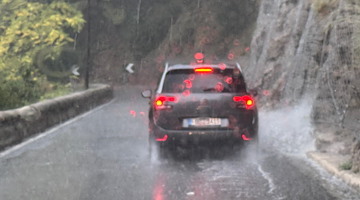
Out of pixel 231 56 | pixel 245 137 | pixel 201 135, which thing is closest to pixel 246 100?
pixel 245 137

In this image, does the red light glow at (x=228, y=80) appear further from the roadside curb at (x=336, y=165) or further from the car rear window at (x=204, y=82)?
the roadside curb at (x=336, y=165)

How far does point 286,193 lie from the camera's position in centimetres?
668

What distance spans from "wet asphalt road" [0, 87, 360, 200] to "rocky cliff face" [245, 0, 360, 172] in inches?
30.4

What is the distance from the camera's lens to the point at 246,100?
9.16m

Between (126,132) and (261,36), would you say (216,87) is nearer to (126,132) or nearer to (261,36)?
(126,132)

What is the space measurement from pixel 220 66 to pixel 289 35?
12707 millimetres

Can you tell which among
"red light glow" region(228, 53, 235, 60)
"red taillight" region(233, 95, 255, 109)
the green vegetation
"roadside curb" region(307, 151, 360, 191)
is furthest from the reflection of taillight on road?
"red light glow" region(228, 53, 235, 60)

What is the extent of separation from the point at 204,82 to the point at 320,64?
6.87 metres

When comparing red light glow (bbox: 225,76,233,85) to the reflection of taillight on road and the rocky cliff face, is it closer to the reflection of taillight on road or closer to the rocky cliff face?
the reflection of taillight on road

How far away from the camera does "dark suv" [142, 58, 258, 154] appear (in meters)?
9.00

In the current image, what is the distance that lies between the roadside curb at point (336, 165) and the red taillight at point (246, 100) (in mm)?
1343

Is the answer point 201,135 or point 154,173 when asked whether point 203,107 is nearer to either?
point 201,135

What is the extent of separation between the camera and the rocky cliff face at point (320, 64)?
1063cm

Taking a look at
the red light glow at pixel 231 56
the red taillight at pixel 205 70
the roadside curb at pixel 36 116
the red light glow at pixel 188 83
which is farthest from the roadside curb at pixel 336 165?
the red light glow at pixel 231 56
